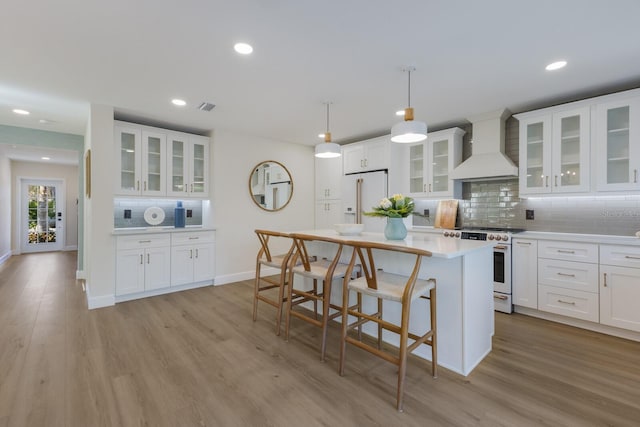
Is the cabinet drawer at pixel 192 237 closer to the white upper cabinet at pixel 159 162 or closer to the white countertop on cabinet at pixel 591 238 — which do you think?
the white upper cabinet at pixel 159 162

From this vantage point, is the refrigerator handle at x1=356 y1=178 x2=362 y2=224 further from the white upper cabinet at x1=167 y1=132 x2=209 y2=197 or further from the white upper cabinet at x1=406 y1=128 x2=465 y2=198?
the white upper cabinet at x1=167 y1=132 x2=209 y2=197

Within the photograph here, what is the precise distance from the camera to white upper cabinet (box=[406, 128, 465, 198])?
13.4ft

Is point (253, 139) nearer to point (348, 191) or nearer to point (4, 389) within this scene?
point (348, 191)

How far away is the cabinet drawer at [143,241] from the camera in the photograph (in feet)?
12.2

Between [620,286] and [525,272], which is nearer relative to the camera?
[620,286]

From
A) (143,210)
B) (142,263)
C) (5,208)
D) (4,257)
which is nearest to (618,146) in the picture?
(142,263)

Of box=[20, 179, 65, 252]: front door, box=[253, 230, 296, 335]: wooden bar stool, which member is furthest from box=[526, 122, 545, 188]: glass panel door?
box=[20, 179, 65, 252]: front door

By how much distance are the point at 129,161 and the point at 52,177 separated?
602cm

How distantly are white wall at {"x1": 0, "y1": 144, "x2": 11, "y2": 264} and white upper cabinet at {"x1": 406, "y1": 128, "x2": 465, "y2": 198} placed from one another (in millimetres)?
7931

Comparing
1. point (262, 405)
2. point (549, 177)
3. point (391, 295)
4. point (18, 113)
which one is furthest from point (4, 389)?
point (549, 177)

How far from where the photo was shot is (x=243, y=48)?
2270mm

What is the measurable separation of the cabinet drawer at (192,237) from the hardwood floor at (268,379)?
4.00ft

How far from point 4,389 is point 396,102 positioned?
4.12 metres

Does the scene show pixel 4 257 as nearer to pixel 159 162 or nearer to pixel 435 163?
pixel 159 162
